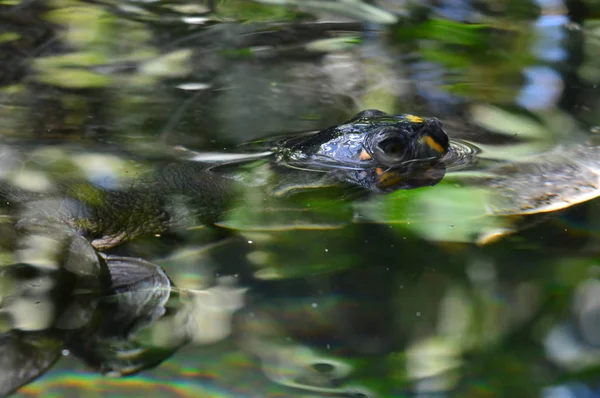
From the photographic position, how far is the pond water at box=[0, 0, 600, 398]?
1112 millimetres

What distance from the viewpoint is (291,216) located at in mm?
1570

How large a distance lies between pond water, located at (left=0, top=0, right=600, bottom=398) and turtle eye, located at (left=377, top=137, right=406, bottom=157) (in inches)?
2.0

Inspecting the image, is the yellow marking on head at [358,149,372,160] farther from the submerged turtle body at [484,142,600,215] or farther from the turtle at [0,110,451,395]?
the submerged turtle body at [484,142,600,215]

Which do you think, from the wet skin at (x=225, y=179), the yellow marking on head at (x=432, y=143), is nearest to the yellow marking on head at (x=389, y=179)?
the wet skin at (x=225, y=179)

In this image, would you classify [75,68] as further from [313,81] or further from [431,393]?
[431,393]

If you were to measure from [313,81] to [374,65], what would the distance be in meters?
0.24

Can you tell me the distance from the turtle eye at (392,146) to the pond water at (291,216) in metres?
0.05

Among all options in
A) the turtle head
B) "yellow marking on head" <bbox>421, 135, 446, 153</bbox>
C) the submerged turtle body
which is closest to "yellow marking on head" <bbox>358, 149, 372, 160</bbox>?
the turtle head

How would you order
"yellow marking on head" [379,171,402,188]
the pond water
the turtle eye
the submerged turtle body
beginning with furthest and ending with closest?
the turtle eye → "yellow marking on head" [379,171,402,188] → the submerged turtle body → the pond water

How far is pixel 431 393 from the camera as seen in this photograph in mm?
1050

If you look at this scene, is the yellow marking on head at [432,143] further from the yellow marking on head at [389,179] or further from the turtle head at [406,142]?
the yellow marking on head at [389,179]

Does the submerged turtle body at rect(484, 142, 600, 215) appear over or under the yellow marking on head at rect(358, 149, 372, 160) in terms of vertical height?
over

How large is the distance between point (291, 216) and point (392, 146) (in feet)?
1.31

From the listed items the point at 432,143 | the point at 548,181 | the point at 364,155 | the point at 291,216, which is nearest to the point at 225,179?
the point at 291,216
